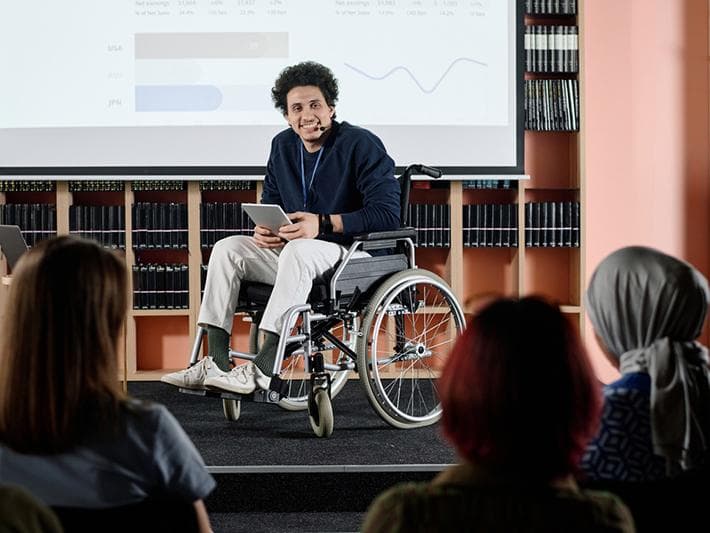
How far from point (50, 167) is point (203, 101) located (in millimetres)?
784

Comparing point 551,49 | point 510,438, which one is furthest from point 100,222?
point 510,438

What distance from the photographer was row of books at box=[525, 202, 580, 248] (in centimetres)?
473

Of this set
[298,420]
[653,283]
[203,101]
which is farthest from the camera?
[203,101]

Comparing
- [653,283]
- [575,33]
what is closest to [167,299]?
[575,33]

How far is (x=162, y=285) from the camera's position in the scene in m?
4.70

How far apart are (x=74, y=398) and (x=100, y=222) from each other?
363cm

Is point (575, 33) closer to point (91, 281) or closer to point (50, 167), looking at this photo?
point (50, 167)

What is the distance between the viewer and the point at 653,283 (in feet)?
4.94

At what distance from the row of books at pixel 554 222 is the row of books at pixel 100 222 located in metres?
1.94

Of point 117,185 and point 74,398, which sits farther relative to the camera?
point 117,185

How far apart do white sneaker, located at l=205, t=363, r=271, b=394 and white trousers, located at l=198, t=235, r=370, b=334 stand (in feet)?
0.46

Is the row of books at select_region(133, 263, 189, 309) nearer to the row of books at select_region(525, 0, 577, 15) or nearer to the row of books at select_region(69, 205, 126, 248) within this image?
the row of books at select_region(69, 205, 126, 248)

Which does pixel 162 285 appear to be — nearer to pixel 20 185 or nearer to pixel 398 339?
pixel 20 185

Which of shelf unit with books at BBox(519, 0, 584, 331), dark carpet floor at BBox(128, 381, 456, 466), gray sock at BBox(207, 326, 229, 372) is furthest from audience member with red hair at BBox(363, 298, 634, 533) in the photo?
shelf unit with books at BBox(519, 0, 584, 331)
